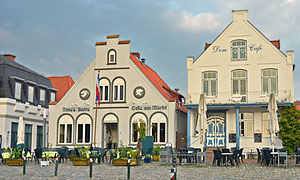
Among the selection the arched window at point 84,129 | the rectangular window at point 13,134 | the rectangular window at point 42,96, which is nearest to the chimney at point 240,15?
the arched window at point 84,129

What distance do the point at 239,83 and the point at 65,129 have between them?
517 inches

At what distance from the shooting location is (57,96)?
41875mm

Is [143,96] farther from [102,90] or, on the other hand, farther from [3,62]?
[3,62]

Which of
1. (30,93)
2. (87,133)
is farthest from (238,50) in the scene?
(30,93)

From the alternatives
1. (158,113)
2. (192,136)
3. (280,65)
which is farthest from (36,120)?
(280,65)

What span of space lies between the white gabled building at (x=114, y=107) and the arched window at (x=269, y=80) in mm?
6228

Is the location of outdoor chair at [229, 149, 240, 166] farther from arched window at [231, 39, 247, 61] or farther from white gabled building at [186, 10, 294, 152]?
arched window at [231, 39, 247, 61]

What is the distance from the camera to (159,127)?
99.7 ft

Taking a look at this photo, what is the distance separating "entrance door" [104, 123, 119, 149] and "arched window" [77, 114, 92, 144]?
3.96 ft

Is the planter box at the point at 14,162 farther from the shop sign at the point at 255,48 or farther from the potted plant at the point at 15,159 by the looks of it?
the shop sign at the point at 255,48

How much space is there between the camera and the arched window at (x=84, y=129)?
31477 mm

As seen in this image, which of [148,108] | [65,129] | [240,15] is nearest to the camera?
[240,15]

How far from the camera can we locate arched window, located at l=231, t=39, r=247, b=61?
95.1 feet

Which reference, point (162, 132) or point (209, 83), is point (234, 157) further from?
point (162, 132)
